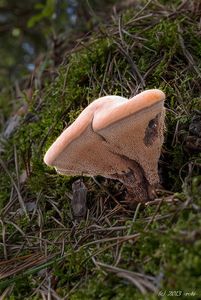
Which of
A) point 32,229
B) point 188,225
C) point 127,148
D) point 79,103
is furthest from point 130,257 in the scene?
point 79,103

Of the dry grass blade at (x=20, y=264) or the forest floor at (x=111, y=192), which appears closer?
the forest floor at (x=111, y=192)

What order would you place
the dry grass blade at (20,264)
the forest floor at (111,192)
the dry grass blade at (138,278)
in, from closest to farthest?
the dry grass blade at (138,278)
the forest floor at (111,192)
the dry grass blade at (20,264)

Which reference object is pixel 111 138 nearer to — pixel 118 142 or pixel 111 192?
pixel 118 142

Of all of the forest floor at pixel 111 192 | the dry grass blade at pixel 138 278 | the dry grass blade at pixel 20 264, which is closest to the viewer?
the dry grass blade at pixel 138 278

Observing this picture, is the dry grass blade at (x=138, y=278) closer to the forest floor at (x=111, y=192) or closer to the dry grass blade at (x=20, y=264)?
the forest floor at (x=111, y=192)

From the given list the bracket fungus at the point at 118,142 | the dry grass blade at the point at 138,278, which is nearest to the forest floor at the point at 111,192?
the dry grass blade at the point at 138,278

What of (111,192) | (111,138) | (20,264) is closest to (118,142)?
(111,138)

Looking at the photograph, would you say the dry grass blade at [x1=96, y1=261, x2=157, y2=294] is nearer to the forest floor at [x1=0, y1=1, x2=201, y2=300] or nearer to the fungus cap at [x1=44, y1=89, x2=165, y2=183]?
the forest floor at [x1=0, y1=1, x2=201, y2=300]
